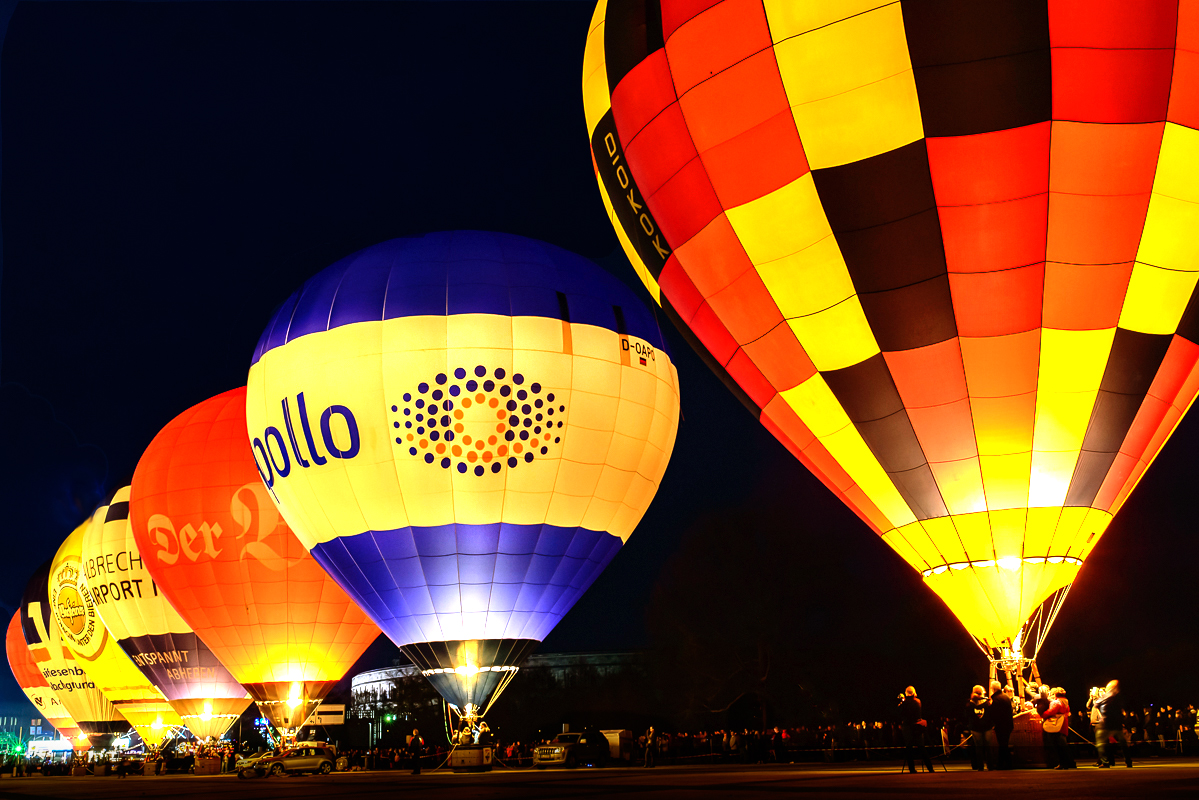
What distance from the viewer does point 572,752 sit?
17.9 metres

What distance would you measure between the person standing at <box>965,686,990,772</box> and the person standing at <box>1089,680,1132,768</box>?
95 centimetres

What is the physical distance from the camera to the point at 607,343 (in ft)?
53.4

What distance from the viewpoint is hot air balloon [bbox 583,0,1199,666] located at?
8.99 metres

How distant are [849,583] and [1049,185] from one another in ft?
62.9

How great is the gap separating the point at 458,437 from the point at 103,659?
1911cm

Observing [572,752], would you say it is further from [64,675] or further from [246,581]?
[64,675]

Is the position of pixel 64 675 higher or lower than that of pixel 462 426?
lower

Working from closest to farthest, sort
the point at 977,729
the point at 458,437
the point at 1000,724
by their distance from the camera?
the point at 1000,724, the point at 977,729, the point at 458,437

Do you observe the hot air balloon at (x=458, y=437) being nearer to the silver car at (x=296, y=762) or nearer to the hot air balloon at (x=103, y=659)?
the silver car at (x=296, y=762)

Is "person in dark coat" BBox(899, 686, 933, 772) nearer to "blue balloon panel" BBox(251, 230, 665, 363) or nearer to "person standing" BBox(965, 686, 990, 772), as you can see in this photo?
"person standing" BBox(965, 686, 990, 772)

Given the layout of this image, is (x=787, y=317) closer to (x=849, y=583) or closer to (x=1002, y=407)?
(x=1002, y=407)

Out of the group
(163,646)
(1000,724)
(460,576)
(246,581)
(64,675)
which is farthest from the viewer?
(64,675)

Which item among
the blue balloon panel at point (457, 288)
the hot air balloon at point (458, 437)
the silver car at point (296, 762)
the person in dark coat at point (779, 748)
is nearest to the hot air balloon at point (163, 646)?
the silver car at point (296, 762)

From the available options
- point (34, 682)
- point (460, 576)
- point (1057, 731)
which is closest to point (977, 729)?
point (1057, 731)
